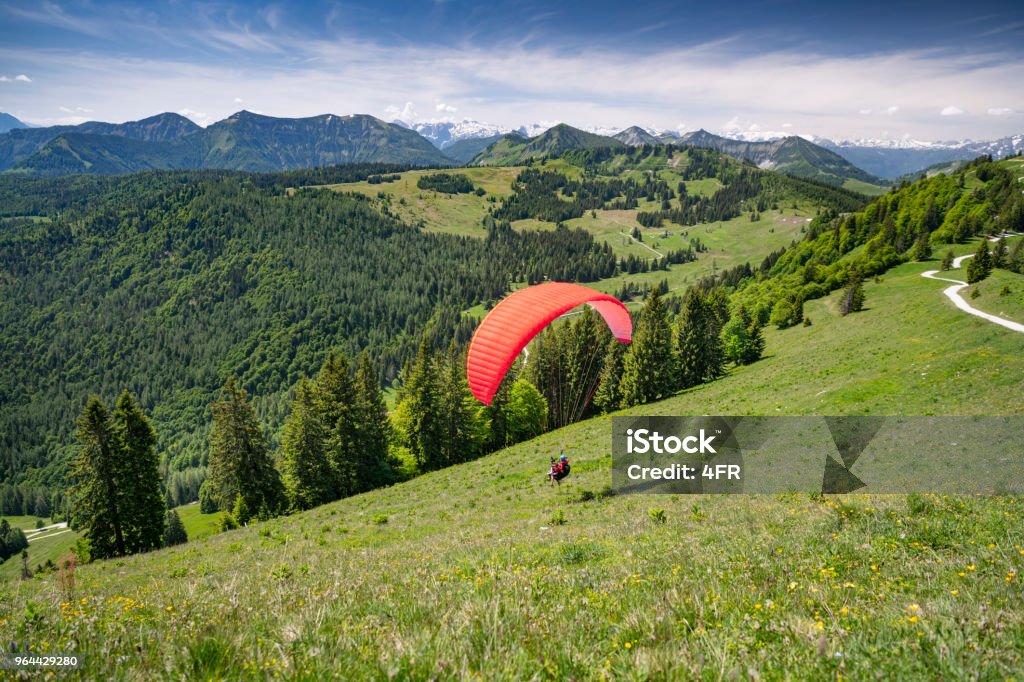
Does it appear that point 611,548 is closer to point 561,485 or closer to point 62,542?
point 561,485

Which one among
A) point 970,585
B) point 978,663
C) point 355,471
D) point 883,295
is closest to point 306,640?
point 978,663

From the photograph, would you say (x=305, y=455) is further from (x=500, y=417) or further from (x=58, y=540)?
(x=58, y=540)

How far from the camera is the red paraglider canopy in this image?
18.5 m

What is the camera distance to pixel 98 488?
32406mm

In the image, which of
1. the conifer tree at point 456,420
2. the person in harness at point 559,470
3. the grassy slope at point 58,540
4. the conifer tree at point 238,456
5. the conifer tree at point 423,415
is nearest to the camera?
the person in harness at point 559,470

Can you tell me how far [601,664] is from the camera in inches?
124

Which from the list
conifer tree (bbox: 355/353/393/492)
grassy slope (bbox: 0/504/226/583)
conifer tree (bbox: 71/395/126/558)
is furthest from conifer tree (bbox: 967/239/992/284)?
grassy slope (bbox: 0/504/226/583)

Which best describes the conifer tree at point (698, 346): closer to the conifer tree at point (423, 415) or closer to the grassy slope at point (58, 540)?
the conifer tree at point (423, 415)

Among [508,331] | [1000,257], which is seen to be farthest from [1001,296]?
[508,331]

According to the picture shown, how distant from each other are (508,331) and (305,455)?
3121 cm

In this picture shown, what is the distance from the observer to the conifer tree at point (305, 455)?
41.4 metres

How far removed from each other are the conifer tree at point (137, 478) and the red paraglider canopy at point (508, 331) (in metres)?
28.8

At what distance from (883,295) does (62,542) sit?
597ft

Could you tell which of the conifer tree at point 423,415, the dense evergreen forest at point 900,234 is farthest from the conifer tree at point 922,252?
the conifer tree at point 423,415
